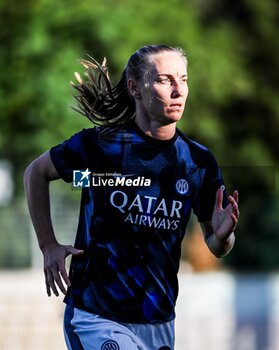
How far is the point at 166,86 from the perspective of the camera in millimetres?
4926

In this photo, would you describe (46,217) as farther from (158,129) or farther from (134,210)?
(158,129)

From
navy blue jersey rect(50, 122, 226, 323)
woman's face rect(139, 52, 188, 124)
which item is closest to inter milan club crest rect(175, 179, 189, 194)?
navy blue jersey rect(50, 122, 226, 323)

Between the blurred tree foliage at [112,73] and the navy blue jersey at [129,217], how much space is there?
9.80 metres

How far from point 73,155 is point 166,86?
484mm

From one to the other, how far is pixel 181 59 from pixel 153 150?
39cm

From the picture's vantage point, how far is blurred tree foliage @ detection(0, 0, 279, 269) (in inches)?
659

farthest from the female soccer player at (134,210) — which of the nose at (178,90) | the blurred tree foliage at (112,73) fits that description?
the blurred tree foliage at (112,73)

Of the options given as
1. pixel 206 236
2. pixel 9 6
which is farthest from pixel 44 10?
pixel 206 236

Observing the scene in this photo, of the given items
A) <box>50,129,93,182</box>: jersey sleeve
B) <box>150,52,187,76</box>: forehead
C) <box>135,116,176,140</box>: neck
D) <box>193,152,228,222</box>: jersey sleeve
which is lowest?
<box>193,152,228,222</box>: jersey sleeve

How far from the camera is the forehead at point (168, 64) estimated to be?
194 inches

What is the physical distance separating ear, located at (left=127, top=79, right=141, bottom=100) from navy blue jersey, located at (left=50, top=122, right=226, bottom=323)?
0.12 m

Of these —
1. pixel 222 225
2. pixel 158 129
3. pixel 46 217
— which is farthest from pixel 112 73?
pixel 222 225

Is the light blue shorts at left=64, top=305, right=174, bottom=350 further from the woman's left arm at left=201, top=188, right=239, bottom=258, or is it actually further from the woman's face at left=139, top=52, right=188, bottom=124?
the woman's face at left=139, top=52, right=188, bottom=124

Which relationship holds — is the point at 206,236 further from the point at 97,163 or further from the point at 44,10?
the point at 44,10
